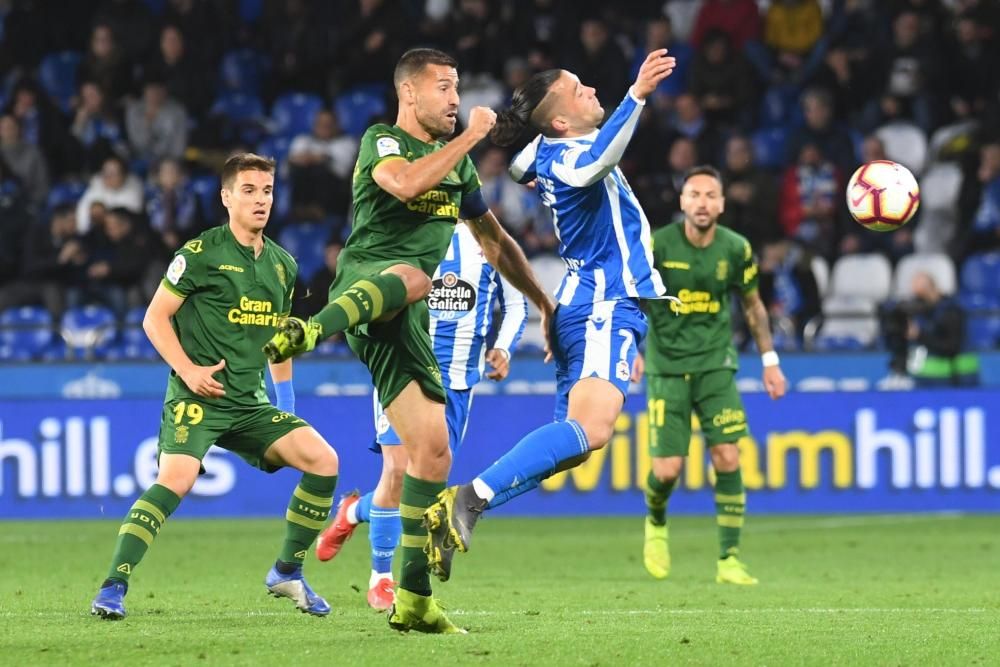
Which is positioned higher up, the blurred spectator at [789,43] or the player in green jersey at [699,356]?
the blurred spectator at [789,43]

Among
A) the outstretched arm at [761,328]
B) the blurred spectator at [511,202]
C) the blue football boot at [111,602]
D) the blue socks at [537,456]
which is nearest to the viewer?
the blue socks at [537,456]

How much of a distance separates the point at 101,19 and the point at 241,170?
1311 cm

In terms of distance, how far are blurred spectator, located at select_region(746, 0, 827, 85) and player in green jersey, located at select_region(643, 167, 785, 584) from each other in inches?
366

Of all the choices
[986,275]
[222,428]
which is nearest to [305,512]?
[222,428]

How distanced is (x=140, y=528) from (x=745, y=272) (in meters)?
4.62

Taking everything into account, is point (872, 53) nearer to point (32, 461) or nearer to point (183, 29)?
point (183, 29)

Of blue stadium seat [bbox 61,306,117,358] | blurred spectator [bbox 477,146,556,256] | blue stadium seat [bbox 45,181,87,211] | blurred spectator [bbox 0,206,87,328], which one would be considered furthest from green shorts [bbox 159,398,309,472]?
blue stadium seat [bbox 45,181,87,211]

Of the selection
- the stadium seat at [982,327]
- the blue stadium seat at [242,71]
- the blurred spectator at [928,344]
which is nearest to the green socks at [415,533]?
the blurred spectator at [928,344]

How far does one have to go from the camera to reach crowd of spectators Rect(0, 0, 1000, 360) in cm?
1714

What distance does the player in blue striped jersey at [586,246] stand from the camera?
7.18 meters

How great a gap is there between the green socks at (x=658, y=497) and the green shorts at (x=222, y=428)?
3.40 meters

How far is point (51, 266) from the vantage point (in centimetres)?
1688

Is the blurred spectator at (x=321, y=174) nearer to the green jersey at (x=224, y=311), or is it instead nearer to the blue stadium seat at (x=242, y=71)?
the blue stadium seat at (x=242, y=71)

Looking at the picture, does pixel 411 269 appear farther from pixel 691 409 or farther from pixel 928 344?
pixel 928 344
